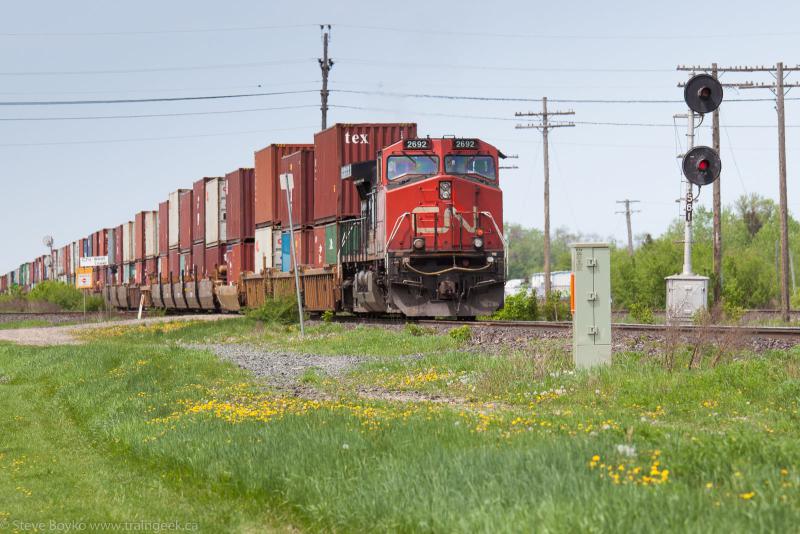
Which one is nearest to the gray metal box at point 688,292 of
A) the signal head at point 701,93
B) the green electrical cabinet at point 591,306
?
the signal head at point 701,93

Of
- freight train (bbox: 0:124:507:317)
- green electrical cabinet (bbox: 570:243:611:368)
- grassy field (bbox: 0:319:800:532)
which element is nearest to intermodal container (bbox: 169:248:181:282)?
freight train (bbox: 0:124:507:317)

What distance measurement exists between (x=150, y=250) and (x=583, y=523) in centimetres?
4854

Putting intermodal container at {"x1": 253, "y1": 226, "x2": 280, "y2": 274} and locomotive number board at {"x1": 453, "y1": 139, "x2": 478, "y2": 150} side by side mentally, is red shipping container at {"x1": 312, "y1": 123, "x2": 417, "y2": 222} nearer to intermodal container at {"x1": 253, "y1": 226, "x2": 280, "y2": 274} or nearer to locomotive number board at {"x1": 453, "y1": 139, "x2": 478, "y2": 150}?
locomotive number board at {"x1": 453, "y1": 139, "x2": 478, "y2": 150}

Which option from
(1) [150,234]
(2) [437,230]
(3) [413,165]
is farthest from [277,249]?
(1) [150,234]

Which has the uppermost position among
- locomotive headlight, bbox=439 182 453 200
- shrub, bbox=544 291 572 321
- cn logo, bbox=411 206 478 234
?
locomotive headlight, bbox=439 182 453 200

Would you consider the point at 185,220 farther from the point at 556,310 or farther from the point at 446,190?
the point at 446,190

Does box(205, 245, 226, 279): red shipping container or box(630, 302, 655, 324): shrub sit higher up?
box(205, 245, 226, 279): red shipping container

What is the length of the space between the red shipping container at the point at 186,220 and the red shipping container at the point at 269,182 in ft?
32.5

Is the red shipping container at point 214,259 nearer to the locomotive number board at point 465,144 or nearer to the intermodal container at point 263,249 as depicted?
the intermodal container at point 263,249

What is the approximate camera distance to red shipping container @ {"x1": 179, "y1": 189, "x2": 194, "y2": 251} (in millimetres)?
42500

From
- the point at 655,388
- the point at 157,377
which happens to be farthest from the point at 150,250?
the point at 655,388

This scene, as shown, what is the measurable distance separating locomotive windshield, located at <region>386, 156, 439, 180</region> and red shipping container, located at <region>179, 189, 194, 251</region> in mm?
21420

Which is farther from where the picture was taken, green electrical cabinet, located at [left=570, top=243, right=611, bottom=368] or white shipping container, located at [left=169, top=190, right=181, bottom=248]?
white shipping container, located at [left=169, top=190, right=181, bottom=248]

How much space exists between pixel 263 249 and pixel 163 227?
1681 cm
